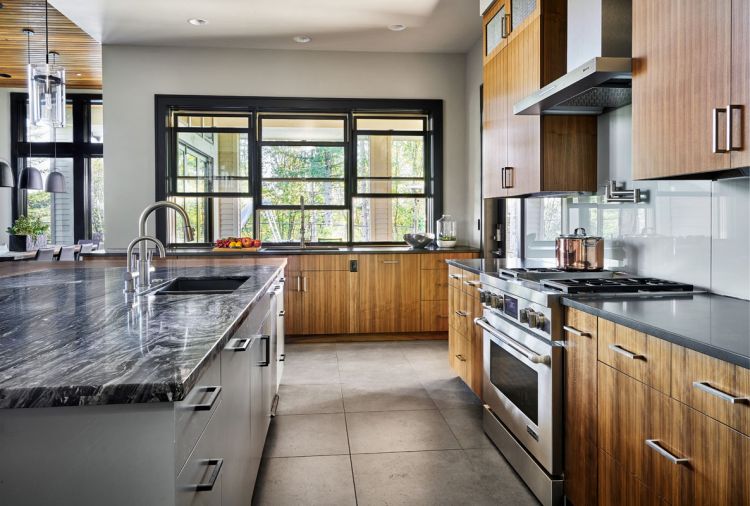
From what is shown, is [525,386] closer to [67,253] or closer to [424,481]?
[424,481]

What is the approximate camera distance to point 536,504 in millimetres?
2199

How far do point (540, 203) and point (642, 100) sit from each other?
1.84 m

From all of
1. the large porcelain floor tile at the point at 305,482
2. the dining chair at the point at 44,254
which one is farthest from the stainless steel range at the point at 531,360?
the dining chair at the point at 44,254

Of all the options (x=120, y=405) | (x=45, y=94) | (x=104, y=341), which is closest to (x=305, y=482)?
(x=104, y=341)

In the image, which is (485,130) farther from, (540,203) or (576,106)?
(576,106)

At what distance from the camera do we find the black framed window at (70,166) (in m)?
8.21

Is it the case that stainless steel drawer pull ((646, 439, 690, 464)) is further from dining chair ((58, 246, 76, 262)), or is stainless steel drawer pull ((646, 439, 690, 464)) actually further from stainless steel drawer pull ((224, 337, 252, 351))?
dining chair ((58, 246, 76, 262))

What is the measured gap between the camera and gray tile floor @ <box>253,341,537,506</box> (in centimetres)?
230

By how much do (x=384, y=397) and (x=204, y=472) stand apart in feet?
7.94

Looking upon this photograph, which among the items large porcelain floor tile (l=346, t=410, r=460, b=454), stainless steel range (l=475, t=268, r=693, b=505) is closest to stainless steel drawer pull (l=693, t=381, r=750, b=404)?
stainless steel range (l=475, t=268, r=693, b=505)

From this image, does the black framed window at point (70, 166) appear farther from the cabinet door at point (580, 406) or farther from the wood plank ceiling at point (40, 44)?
the cabinet door at point (580, 406)

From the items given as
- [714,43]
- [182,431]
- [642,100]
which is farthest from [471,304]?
[182,431]

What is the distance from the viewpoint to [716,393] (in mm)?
1215

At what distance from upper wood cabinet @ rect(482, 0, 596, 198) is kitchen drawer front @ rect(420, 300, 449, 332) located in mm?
2076
